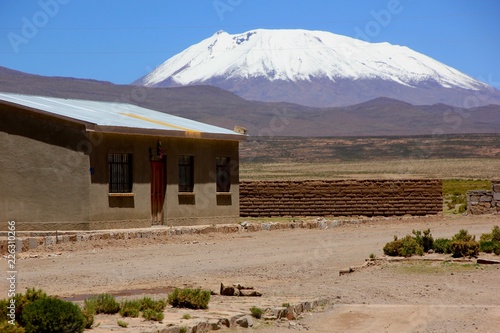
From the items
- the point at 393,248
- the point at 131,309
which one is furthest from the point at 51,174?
the point at 131,309

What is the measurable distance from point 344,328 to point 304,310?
97 cm

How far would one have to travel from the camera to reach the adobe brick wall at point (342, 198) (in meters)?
34.7

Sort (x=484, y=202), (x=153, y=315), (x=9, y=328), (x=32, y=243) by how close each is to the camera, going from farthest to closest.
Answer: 1. (x=484, y=202)
2. (x=32, y=243)
3. (x=153, y=315)
4. (x=9, y=328)

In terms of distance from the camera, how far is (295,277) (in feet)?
55.4

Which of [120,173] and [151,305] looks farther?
[120,173]

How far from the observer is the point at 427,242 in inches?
792

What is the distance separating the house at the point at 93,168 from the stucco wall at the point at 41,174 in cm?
3

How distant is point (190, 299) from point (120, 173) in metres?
14.1

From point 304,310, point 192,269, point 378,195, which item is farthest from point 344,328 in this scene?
point 378,195

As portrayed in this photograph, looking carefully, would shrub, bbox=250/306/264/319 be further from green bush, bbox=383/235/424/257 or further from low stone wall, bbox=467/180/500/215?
low stone wall, bbox=467/180/500/215

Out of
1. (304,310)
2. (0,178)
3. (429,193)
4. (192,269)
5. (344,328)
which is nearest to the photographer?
(344,328)

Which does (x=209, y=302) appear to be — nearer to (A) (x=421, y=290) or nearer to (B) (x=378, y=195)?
(A) (x=421, y=290)

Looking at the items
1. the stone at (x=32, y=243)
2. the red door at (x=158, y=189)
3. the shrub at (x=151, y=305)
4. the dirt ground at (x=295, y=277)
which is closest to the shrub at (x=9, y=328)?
the dirt ground at (x=295, y=277)

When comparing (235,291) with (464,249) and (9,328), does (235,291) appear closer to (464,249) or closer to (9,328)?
(9,328)
